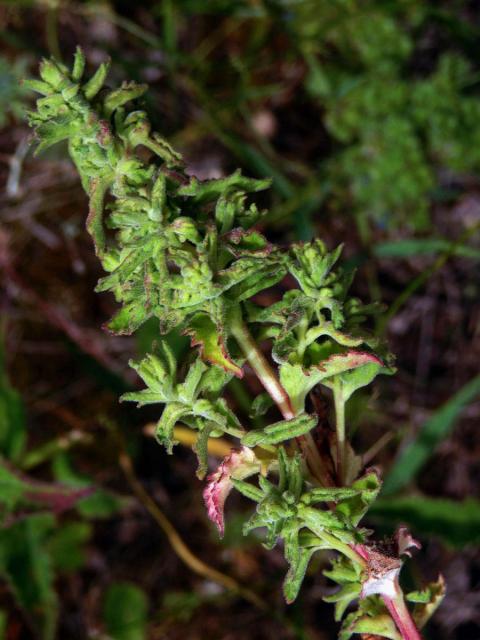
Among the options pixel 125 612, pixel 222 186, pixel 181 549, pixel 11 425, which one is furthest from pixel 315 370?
pixel 125 612

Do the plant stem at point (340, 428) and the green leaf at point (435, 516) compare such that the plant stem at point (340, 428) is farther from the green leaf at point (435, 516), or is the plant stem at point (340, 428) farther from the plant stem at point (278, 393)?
the green leaf at point (435, 516)

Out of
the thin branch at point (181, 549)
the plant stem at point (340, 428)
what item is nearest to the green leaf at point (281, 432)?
the plant stem at point (340, 428)

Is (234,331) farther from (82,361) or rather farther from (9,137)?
(9,137)

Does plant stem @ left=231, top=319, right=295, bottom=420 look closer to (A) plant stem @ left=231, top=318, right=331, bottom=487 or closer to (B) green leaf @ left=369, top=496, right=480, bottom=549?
(A) plant stem @ left=231, top=318, right=331, bottom=487

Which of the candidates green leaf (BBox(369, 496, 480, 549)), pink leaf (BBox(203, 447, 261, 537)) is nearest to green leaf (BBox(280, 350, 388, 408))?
pink leaf (BBox(203, 447, 261, 537))

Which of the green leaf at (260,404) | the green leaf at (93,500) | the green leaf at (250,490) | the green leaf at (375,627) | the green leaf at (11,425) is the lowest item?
the green leaf at (375,627)
